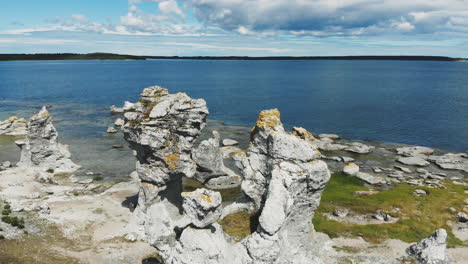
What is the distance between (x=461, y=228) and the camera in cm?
3341

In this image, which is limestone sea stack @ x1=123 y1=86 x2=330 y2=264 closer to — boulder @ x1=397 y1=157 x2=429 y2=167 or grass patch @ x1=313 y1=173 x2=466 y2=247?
grass patch @ x1=313 y1=173 x2=466 y2=247

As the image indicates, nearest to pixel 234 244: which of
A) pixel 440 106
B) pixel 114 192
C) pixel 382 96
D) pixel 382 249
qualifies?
pixel 382 249

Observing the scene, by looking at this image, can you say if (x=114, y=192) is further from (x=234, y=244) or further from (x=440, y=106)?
(x=440, y=106)

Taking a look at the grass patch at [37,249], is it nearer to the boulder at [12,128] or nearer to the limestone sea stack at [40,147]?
the limestone sea stack at [40,147]

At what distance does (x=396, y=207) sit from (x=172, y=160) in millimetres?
25640

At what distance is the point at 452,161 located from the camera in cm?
5975

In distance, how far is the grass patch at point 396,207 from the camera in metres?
32.0

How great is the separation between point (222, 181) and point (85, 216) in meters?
18.7

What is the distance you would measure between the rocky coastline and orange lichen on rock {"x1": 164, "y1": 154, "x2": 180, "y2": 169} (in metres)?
0.09

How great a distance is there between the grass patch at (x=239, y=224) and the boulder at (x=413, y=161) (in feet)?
153

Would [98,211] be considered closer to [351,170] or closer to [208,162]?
[208,162]

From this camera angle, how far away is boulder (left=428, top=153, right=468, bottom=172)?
57.0 m

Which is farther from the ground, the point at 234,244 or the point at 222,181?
the point at 234,244

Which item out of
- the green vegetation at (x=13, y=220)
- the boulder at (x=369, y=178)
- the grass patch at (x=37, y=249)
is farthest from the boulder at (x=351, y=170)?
the green vegetation at (x=13, y=220)
